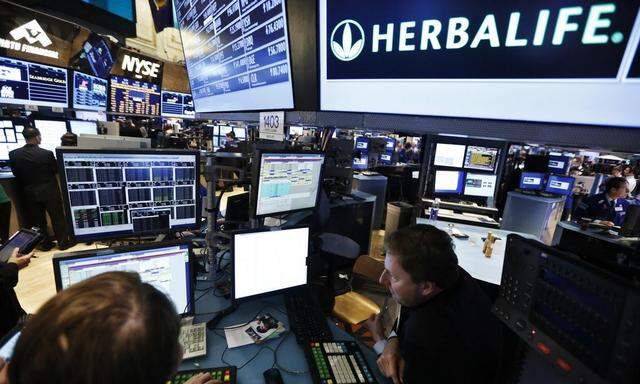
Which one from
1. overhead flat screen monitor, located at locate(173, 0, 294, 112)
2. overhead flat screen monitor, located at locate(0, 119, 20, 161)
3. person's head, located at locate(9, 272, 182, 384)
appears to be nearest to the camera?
person's head, located at locate(9, 272, 182, 384)

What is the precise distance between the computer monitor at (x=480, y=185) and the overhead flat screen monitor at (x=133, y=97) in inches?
261

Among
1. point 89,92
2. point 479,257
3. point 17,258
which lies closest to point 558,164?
point 479,257

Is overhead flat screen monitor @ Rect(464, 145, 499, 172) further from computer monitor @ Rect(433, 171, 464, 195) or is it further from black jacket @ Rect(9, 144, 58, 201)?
black jacket @ Rect(9, 144, 58, 201)

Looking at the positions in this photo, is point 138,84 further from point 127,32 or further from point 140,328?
point 140,328

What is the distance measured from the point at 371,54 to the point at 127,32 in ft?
5.56

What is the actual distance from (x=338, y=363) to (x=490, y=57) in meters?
1.22

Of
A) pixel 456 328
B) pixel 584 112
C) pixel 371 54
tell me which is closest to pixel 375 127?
pixel 371 54

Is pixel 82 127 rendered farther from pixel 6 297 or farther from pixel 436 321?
pixel 436 321

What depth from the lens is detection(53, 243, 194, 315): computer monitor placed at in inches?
42.6

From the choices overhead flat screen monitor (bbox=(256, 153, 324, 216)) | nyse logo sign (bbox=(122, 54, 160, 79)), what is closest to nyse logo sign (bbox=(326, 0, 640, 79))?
overhead flat screen monitor (bbox=(256, 153, 324, 216))

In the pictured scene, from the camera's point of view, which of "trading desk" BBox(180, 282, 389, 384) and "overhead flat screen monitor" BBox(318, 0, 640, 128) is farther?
"trading desk" BBox(180, 282, 389, 384)

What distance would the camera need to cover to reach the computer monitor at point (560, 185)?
527 centimetres

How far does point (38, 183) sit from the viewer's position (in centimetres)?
369

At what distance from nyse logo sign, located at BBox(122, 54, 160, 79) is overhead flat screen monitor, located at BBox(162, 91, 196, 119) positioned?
54 cm
